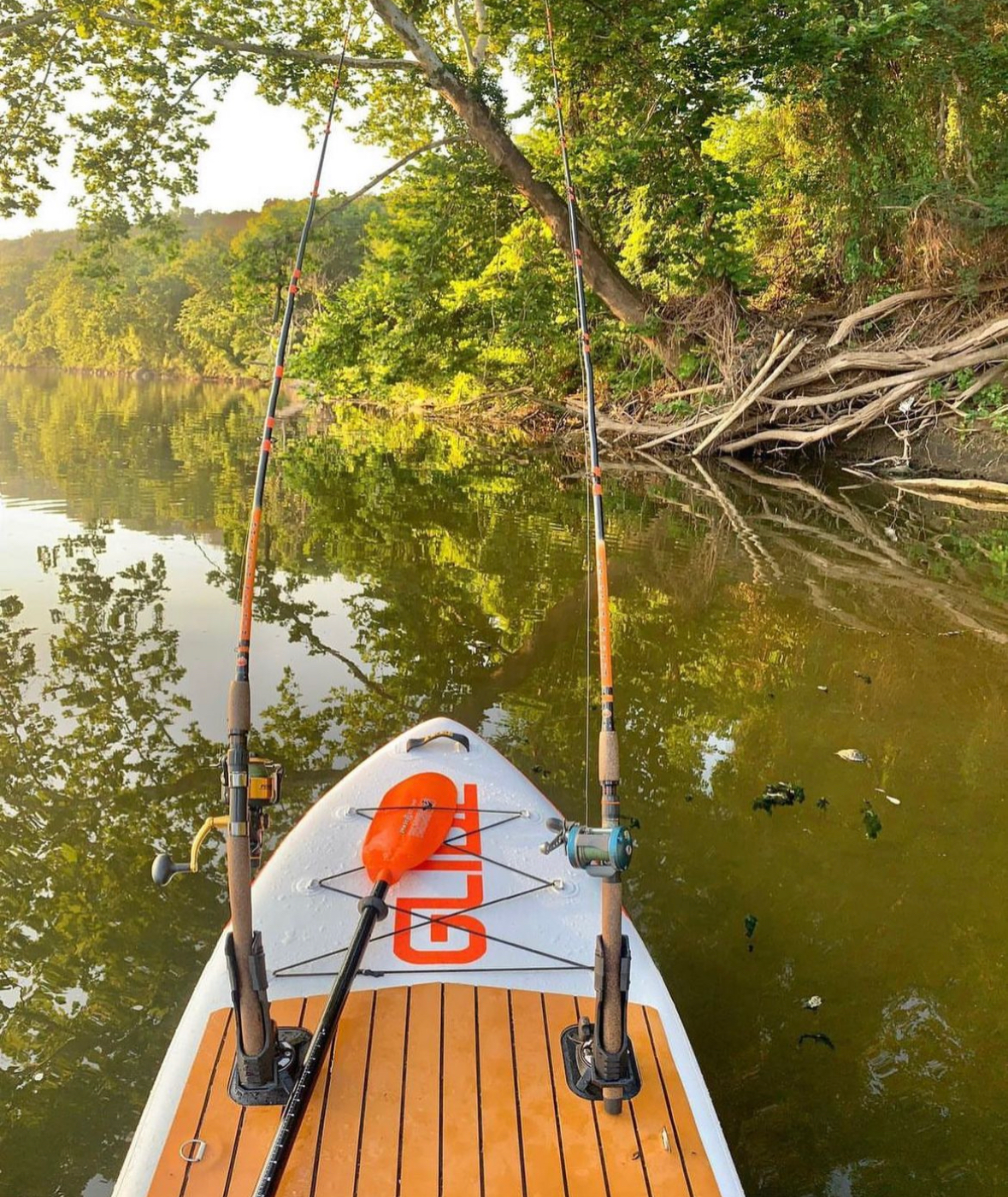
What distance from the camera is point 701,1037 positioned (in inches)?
135

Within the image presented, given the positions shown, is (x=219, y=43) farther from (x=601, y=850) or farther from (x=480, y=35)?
(x=601, y=850)

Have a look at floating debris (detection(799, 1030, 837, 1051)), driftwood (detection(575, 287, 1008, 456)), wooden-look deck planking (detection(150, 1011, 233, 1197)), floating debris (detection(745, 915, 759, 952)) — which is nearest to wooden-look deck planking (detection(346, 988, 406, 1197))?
wooden-look deck planking (detection(150, 1011, 233, 1197))

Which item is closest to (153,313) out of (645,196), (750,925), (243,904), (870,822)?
(645,196)

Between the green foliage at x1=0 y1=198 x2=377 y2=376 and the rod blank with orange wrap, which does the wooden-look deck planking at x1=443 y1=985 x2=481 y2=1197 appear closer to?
the rod blank with orange wrap

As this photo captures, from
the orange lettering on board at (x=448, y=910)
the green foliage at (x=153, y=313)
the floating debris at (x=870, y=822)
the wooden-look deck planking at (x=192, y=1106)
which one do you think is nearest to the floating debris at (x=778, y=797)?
the floating debris at (x=870, y=822)

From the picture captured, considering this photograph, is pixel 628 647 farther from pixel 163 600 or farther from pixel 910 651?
pixel 163 600

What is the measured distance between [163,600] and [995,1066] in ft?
25.4

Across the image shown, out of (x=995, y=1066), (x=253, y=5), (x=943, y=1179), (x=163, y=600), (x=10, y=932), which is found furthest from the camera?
(x=253, y=5)

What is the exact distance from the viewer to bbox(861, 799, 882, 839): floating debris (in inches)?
192

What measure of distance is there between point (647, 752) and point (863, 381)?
45.6ft

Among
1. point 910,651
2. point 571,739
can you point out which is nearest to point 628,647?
point 571,739

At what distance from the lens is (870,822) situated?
498 centimetres

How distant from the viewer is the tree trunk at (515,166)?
1331cm

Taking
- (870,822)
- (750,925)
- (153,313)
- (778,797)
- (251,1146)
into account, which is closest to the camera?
(251,1146)
